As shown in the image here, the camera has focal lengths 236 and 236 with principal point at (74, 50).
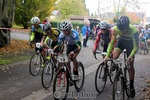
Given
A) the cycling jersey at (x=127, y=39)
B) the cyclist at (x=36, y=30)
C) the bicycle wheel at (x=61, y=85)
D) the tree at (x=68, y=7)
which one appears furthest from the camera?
the tree at (x=68, y=7)

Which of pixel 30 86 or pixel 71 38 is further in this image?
pixel 30 86

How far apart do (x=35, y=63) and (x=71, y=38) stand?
8.56ft

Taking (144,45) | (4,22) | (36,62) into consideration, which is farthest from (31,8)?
(36,62)

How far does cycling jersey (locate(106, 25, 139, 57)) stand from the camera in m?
5.81

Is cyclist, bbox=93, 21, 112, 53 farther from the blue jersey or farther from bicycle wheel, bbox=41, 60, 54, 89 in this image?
bicycle wheel, bbox=41, 60, 54, 89

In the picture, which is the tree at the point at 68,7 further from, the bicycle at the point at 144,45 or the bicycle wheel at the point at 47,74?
the bicycle wheel at the point at 47,74

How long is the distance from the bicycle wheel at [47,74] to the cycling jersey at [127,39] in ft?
6.65

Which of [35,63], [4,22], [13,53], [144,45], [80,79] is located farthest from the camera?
[144,45]

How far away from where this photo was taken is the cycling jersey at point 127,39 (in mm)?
5806

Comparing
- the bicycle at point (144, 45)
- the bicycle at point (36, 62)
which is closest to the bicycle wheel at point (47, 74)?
the bicycle at point (36, 62)

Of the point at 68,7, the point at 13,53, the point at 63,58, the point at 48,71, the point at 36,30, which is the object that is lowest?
the point at 13,53

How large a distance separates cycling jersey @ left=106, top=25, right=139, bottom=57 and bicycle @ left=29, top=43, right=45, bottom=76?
335 centimetres

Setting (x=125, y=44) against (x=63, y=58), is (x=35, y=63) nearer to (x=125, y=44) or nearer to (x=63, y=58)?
(x=63, y=58)

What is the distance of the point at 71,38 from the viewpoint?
6.45m
